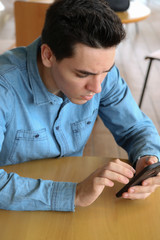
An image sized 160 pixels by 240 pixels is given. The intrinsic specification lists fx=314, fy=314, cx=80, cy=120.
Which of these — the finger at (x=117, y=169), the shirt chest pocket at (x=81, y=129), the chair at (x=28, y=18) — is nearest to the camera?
the finger at (x=117, y=169)

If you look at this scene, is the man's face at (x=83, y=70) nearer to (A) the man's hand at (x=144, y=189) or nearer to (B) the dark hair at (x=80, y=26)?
(B) the dark hair at (x=80, y=26)

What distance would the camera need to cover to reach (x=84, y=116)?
135 centimetres

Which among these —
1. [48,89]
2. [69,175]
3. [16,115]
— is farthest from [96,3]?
[69,175]

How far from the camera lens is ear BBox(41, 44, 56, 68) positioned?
42.4 inches

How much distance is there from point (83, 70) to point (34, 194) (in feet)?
1.41

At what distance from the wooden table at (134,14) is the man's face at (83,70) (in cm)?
211

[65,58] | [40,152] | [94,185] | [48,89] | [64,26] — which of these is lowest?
[40,152]

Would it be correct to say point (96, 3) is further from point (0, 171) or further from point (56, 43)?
point (0, 171)

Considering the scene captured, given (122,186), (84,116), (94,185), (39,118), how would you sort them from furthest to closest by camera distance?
(84,116) → (39,118) → (122,186) → (94,185)

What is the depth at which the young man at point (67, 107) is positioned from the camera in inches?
38.8

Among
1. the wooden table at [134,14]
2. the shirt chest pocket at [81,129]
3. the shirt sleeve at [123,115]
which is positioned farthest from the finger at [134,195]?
the wooden table at [134,14]

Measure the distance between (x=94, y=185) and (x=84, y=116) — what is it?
0.43 meters

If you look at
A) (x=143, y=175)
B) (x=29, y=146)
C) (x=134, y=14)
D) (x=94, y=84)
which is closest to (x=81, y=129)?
(x=29, y=146)

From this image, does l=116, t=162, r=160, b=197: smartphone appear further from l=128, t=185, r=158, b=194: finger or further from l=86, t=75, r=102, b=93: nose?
l=86, t=75, r=102, b=93: nose
